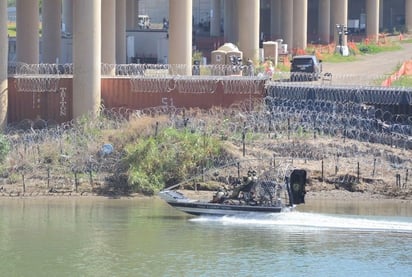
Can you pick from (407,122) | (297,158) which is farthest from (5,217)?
(407,122)

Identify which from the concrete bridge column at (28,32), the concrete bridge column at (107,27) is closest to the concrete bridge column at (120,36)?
the concrete bridge column at (28,32)

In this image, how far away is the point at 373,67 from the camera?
86.5 meters

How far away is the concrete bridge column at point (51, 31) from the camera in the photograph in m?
84.1

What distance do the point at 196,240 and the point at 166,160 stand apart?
10344 millimetres

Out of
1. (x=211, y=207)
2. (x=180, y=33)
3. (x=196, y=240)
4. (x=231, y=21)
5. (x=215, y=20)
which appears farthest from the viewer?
(x=215, y=20)

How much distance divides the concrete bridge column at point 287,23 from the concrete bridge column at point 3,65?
37961 mm

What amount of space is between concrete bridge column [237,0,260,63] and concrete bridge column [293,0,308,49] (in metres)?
20.6

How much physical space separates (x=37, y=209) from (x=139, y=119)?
10.00 meters

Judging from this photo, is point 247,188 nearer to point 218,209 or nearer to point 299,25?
point 218,209

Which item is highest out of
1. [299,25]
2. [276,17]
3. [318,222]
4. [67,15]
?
[67,15]

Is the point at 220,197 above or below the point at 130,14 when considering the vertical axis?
below

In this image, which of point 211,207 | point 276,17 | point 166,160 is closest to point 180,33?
point 166,160

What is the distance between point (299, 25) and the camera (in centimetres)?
9656

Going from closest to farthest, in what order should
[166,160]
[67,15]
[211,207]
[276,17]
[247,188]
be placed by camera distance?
[247,188], [211,207], [166,160], [67,15], [276,17]
